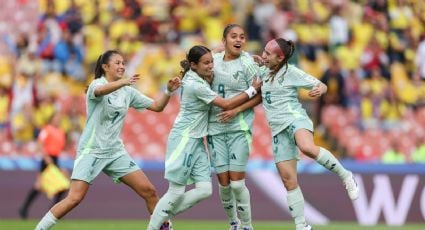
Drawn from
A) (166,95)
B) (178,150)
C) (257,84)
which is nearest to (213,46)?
(166,95)

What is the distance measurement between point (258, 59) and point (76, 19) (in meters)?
10.1

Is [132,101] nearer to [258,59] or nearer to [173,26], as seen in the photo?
[258,59]

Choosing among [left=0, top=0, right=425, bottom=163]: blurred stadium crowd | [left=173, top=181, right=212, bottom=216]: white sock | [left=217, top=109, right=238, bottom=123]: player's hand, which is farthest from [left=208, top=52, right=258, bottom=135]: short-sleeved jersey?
[left=0, top=0, right=425, bottom=163]: blurred stadium crowd

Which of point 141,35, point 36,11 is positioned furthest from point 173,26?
point 36,11

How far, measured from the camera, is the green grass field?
55.6 ft

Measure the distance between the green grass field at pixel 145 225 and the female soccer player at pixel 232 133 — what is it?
3.24 meters

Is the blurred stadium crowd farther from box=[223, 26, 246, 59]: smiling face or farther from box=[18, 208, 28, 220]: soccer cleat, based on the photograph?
box=[223, 26, 246, 59]: smiling face

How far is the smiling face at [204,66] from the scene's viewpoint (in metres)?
12.7

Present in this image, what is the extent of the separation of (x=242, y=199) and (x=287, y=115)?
3.86ft

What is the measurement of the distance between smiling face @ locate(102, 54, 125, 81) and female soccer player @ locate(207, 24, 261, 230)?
1130 mm

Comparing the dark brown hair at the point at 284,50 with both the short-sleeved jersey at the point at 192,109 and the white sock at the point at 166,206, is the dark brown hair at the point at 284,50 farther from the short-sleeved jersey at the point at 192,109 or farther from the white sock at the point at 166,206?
the white sock at the point at 166,206

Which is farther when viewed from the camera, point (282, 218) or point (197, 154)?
point (282, 218)

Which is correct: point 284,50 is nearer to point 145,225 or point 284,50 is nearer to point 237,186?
point 237,186

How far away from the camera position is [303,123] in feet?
42.0
